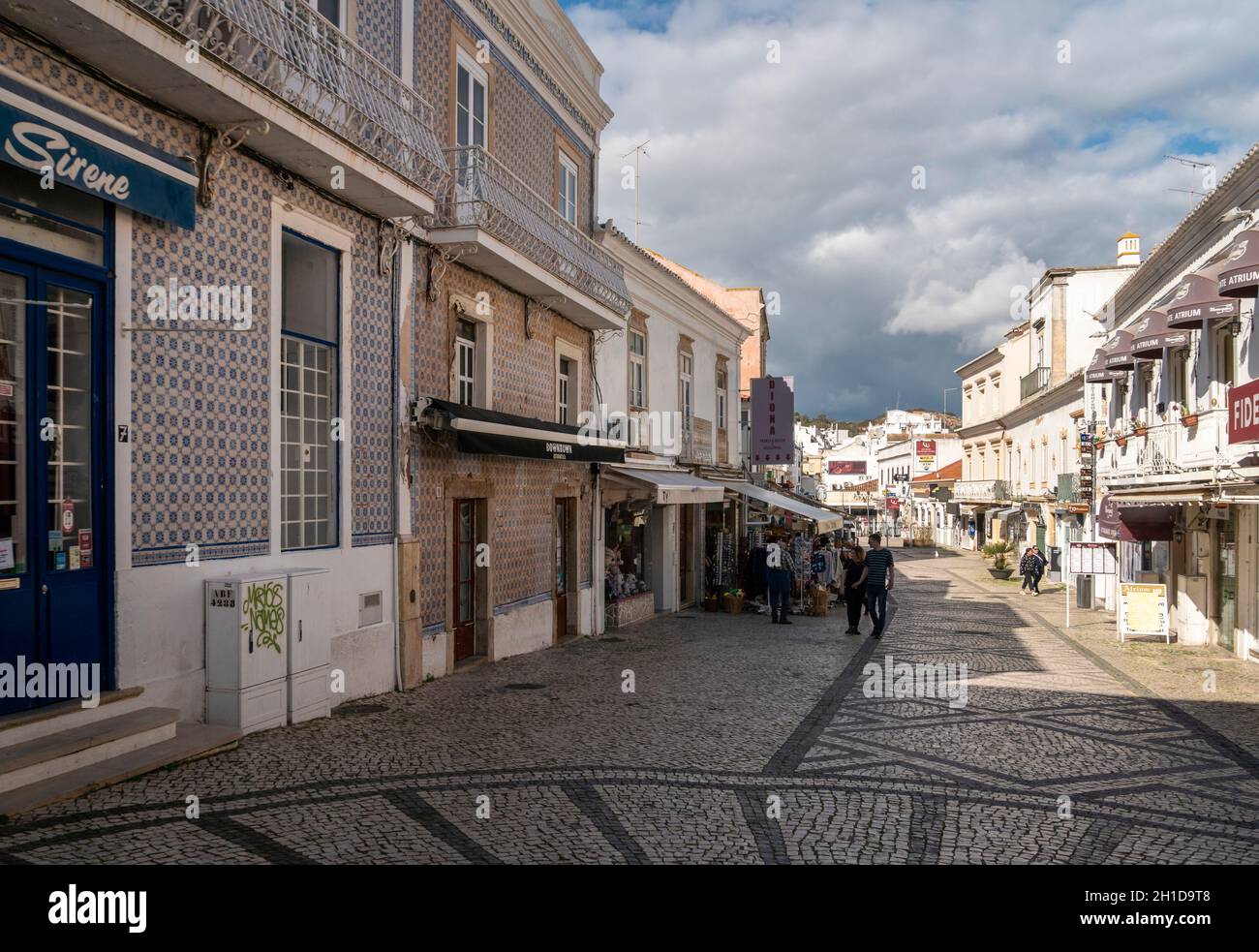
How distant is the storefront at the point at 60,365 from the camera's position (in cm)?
589

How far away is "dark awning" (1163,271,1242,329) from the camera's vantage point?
13023mm

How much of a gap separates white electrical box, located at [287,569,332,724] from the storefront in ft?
5.10

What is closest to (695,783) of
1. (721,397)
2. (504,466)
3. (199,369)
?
(199,369)

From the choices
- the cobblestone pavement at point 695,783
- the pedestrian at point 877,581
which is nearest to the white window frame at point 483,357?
the cobblestone pavement at point 695,783

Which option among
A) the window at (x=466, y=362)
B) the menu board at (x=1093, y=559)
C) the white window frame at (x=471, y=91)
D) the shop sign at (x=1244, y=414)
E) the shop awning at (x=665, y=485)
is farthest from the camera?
the menu board at (x=1093, y=559)

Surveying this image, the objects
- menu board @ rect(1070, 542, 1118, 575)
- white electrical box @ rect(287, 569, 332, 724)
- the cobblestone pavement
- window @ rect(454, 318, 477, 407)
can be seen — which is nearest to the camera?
the cobblestone pavement

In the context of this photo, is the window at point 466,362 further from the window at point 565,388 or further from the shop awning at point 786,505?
the shop awning at point 786,505

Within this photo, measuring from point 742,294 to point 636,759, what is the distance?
25.8m

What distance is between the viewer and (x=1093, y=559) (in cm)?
1698

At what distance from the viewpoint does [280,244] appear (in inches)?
332

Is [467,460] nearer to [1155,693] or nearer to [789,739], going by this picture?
[789,739]

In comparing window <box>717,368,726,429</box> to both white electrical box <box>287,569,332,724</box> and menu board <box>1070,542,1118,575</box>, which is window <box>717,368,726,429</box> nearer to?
menu board <box>1070,542,1118,575</box>

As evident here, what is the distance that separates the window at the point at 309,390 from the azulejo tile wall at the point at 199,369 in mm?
490

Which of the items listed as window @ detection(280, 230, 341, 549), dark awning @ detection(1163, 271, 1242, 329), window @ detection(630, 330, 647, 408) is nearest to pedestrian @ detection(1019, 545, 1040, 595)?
window @ detection(630, 330, 647, 408)
